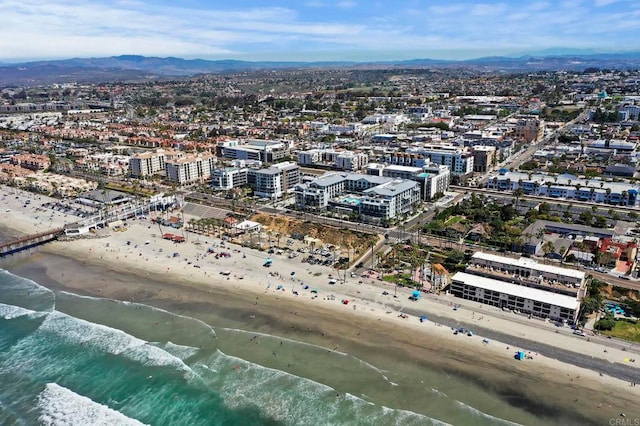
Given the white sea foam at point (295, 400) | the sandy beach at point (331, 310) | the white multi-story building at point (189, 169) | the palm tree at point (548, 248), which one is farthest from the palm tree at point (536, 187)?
the white multi-story building at point (189, 169)

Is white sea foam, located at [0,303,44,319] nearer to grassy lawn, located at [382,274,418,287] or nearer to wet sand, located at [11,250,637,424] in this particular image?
wet sand, located at [11,250,637,424]

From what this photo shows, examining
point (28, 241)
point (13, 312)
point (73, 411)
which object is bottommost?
point (73, 411)

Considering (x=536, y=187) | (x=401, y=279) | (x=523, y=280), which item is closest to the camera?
(x=523, y=280)

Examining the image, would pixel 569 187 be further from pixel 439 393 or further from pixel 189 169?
pixel 189 169

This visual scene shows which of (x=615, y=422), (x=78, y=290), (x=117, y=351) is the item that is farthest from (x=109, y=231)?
(x=615, y=422)

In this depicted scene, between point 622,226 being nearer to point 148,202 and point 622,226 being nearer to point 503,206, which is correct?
point 503,206

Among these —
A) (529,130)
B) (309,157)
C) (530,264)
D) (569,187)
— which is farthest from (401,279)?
(529,130)
